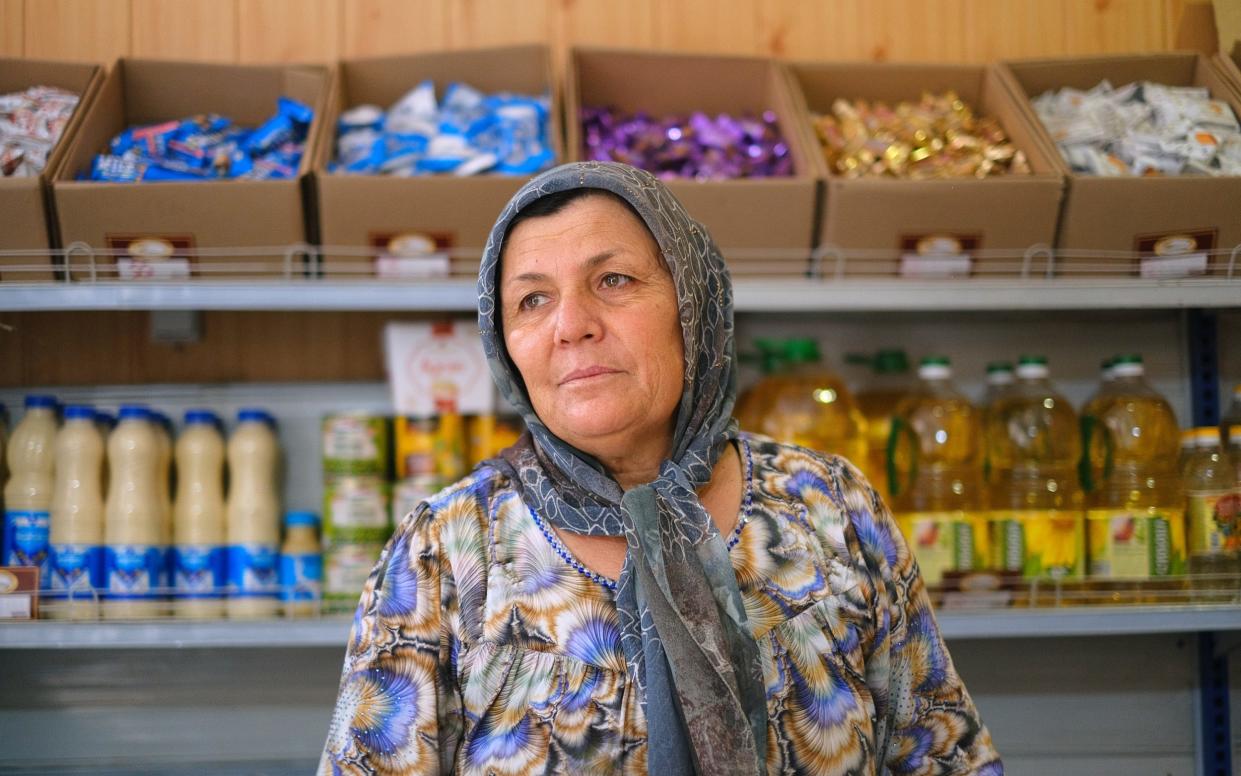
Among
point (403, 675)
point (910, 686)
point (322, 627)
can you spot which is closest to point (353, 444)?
point (322, 627)

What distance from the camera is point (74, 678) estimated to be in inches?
85.2

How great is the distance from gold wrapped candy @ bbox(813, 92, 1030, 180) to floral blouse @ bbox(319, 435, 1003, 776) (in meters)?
0.92

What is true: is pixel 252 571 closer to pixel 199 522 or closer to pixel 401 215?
pixel 199 522

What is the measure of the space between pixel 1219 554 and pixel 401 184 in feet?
5.08

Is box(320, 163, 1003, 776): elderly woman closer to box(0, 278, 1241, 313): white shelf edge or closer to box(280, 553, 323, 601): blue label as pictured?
box(0, 278, 1241, 313): white shelf edge

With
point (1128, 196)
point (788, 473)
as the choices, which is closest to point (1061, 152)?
point (1128, 196)

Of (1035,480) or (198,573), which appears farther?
(1035,480)

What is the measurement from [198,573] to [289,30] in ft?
3.94

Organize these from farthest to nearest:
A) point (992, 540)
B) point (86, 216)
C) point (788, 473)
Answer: point (992, 540) < point (86, 216) < point (788, 473)

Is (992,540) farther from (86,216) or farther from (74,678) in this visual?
(74,678)

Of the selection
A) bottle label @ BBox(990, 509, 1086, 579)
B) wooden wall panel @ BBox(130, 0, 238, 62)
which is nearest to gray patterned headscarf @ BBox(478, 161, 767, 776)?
bottle label @ BBox(990, 509, 1086, 579)

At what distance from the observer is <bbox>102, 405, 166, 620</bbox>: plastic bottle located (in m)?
1.84

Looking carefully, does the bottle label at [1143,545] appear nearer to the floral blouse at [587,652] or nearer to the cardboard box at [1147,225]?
the cardboard box at [1147,225]

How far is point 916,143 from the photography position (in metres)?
2.06
